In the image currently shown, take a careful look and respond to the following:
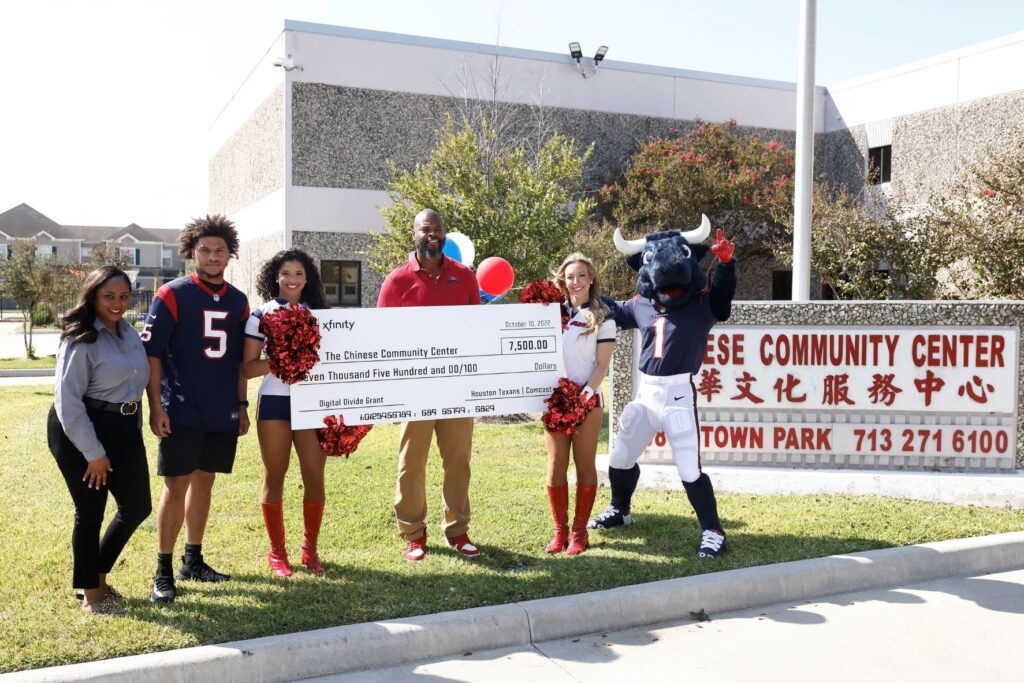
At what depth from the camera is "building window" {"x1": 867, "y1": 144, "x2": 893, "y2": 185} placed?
21.6 m

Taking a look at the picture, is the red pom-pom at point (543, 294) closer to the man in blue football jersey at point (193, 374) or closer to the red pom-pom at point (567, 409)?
the red pom-pom at point (567, 409)

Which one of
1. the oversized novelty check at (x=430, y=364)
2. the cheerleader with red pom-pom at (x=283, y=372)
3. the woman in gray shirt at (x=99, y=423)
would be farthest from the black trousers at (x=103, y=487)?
the oversized novelty check at (x=430, y=364)

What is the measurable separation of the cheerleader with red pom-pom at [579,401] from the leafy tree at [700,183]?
1470 centimetres

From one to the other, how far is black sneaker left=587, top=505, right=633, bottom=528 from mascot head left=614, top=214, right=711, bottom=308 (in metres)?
1.52

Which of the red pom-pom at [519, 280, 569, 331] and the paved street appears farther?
the red pom-pom at [519, 280, 569, 331]

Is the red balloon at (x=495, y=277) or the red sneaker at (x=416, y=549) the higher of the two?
the red balloon at (x=495, y=277)

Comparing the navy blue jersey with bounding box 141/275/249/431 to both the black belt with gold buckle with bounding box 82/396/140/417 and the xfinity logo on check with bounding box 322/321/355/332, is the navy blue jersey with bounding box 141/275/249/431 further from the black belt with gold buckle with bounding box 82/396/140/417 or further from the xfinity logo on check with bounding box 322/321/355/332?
the xfinity logo on check with bounding box 322/321/355/332

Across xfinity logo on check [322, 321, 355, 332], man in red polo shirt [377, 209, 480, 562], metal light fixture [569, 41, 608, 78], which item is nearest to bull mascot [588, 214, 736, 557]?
man in red polo shirt [377, 209, 480, 562]

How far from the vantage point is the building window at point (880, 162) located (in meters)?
21.6

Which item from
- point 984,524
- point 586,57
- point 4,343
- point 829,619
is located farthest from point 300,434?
point 4,343

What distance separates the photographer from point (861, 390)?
6844mm

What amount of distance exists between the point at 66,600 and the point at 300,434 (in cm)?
141

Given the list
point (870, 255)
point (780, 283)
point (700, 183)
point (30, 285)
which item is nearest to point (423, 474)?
point (870, 255)

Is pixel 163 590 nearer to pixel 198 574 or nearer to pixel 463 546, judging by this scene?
pixel 198 574
